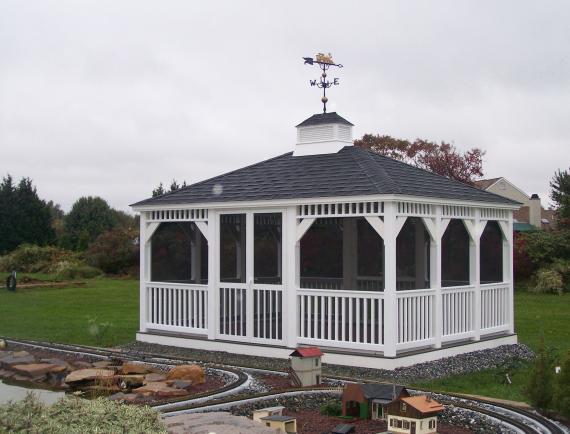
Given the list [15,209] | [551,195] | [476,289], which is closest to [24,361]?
[476,289]

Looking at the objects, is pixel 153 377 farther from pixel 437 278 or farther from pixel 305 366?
pixel 437 278

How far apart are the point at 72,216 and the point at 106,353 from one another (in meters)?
41.7

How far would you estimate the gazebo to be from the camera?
1135 cm

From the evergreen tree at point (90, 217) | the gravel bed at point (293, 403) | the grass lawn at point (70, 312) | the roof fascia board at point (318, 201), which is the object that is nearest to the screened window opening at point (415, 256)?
the roof fascia board at point (318, 201)

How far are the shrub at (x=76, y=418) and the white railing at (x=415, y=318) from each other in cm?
580

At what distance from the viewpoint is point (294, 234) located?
40.2 feet

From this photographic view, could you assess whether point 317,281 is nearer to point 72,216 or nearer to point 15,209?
point 15,209

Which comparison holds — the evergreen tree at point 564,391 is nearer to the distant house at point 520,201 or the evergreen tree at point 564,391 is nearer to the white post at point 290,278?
the white post at point 290,278

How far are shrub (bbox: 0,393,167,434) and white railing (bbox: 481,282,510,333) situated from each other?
8.52 m

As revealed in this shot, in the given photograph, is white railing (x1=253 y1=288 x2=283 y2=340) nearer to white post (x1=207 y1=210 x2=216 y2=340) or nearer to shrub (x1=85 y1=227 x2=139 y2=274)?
white post (x1=207 y1=210 x2=216 y2=340)

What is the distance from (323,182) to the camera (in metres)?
12.4

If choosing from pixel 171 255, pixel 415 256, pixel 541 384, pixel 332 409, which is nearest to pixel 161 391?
pixel 332 409

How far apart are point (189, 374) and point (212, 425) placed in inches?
130

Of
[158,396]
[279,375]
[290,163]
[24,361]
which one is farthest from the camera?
[290,163]
